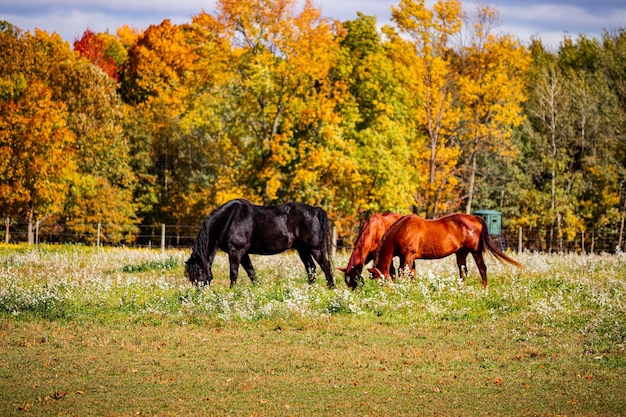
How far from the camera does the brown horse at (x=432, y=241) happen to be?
16766mm

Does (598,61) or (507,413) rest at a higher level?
(598,61)

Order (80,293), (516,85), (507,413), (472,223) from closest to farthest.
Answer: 1. (507,413)
2. (80,293)
3. (472,223)
4. (516,85)

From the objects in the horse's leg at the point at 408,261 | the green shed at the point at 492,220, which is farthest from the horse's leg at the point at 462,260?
the green shed at the point at 492,220

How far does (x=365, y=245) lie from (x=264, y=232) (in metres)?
2.39

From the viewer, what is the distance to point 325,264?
59.0ft

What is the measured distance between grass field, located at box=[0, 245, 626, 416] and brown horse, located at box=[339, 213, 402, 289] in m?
0.82

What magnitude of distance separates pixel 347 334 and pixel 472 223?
5.71 m

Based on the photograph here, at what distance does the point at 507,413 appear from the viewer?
345 inches

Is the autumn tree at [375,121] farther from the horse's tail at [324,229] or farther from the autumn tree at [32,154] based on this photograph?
the horse's tail at [324,229]

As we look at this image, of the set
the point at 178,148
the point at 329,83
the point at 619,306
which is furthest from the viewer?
the point at 178,148

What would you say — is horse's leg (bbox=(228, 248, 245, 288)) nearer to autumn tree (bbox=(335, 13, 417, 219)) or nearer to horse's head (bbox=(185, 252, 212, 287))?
horse's head (bbox=(185, 252, 212, 287))

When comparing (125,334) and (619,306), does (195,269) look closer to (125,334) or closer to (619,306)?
(125,334)

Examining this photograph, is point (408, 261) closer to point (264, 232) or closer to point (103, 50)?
point (264, 232)

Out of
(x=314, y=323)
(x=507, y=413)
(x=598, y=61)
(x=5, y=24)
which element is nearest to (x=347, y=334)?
(x=314, y=323)
